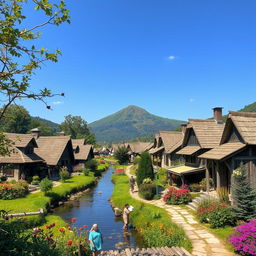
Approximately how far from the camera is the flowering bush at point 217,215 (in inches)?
553

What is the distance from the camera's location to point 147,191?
22.9 meters

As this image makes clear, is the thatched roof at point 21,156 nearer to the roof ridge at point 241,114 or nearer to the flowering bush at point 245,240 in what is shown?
the roof ridge at point 241,114

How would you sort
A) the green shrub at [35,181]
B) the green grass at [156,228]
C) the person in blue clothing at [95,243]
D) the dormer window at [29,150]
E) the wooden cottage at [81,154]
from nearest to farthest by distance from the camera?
the person in blue clothing at [95,243] → the green grass at [156,228] → the green shrub at [35,181] → the dormer window at [29,150] → the wooden cottage at [81,154]

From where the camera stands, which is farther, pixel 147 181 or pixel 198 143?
pixel 198 143

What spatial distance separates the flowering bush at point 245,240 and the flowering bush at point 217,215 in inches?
123

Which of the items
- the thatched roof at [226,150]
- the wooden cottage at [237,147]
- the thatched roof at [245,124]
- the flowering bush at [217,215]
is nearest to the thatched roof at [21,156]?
the wooden cottage at [237,147]

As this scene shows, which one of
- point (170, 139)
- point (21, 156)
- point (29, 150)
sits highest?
point (170, 139)

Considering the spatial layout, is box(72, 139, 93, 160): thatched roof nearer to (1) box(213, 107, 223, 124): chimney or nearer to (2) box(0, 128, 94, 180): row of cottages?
(2) box(0, 128, 94, 180): row of cottages

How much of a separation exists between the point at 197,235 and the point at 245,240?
121 inches

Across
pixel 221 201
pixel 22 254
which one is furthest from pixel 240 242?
pixel 22 254

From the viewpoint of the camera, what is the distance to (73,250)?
34.3ft

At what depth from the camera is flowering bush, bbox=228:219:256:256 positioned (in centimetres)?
1008

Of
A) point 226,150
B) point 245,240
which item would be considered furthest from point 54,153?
point 245,240

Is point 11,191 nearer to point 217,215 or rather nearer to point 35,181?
point 35,181
